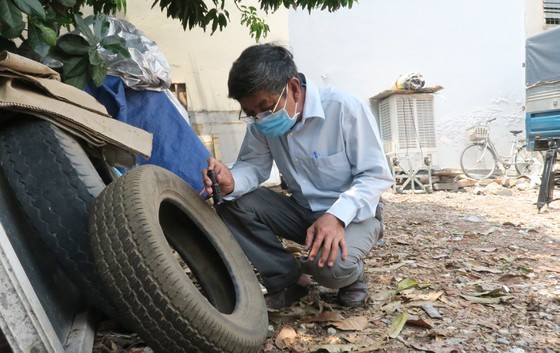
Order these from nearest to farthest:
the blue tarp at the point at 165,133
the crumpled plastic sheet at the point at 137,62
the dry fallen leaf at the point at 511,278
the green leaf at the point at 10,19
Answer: the green leaf at the point at 10,19 < the dry fallen leaf at the point at 511,278 < the crumpled plastic sheet at the point at 137,62 < the blue tarp at the point at 165,133

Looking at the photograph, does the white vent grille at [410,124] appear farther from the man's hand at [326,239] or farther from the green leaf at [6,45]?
the green leaf at [6,45]

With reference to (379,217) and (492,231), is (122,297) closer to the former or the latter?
(379,217)

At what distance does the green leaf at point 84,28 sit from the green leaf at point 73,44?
1.3 inches

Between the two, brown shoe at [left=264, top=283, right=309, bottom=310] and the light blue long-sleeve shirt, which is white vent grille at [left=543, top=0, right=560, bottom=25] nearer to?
the light blue long-sleeve shirt

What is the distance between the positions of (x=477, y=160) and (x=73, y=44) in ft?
28.8

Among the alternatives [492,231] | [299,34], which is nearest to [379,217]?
[492,231]

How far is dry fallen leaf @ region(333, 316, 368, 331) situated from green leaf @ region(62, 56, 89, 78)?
172 centimetres

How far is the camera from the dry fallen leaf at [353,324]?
1.83 metres

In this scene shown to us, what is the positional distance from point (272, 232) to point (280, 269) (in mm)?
203

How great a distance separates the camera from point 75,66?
223cm

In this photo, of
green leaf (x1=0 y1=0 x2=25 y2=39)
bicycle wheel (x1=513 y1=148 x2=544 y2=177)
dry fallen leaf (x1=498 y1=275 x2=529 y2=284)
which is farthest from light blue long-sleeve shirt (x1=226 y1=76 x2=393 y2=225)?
bicycle wheel (x1=513 y1=148 x2=544 y2=177)

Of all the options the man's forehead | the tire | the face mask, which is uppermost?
the man's forehead

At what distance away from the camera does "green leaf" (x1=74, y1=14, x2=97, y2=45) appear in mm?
2152

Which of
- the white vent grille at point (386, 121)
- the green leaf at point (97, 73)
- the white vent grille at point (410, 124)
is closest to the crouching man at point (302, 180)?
the green leaf at point (97, 73)
